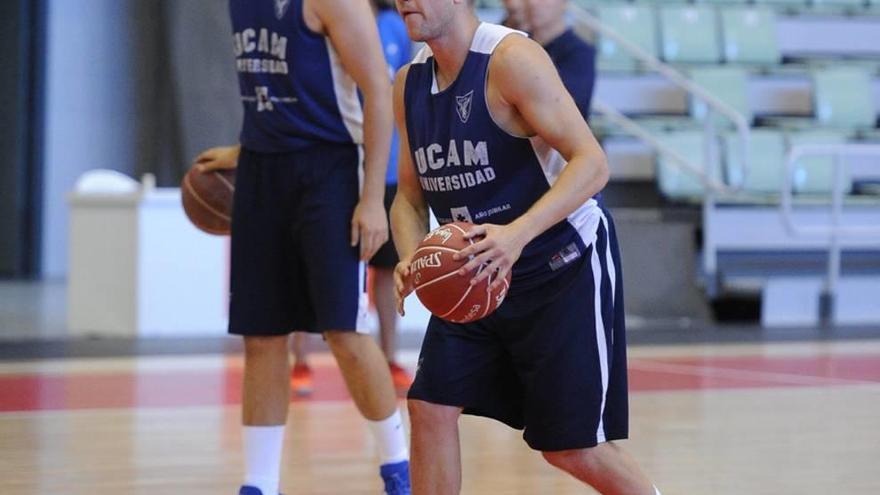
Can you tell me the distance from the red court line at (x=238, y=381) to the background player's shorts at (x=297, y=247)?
78.9 inches

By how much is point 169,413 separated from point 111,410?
221mm

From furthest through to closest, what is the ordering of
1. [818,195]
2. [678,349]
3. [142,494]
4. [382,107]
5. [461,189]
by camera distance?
[818,195] < [678,349] < [142,494] < [382,107] < [461,189]

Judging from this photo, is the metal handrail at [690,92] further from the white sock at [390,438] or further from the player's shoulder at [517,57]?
the player's shoulder at [517,57]

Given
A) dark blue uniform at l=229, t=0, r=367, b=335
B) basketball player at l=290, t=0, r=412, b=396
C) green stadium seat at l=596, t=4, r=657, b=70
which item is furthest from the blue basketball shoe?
green stadium seat at l=596, t=4, r=657, b=70

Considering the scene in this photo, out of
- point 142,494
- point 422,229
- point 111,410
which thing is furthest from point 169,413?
point 422,229

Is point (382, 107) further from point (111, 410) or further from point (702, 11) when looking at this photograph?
point (702, 11)

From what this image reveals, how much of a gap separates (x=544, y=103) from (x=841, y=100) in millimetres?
8253

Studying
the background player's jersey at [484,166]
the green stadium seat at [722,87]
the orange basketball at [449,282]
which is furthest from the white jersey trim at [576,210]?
the green stadium seat at [722,87]

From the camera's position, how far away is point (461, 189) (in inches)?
113

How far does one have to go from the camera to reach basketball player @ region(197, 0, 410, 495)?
3.58m

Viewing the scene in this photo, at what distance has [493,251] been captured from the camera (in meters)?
2.59

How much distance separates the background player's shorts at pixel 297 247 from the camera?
3.61 m

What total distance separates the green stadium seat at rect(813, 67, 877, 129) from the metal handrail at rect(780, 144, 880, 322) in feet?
4.39

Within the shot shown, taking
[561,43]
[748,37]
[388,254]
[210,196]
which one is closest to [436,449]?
[210,196]
